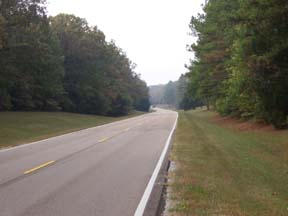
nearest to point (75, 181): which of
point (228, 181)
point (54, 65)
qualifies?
point (228, 181)

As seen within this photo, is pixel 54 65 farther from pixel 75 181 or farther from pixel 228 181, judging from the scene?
pixel 228 181

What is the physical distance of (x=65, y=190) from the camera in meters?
10.0

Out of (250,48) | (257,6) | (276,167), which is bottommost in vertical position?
(276,167)

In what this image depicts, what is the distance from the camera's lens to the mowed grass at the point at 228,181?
8.00 m

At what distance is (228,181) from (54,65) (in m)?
47.2

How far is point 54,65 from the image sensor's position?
55906 millimetres

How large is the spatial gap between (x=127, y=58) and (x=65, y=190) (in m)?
106

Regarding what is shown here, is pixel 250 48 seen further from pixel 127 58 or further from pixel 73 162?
pixel 127 58

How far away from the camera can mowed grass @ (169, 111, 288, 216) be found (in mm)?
8000

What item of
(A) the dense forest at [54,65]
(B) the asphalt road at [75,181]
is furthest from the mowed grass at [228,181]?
(A) the dense forest at [54,65]

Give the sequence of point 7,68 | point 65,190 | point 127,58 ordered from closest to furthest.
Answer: point 65,190
point 7,68
point 127,58

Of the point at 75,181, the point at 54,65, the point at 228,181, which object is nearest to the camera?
the point at 228,181

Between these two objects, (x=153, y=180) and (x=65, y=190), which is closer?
(x=65, y=190)

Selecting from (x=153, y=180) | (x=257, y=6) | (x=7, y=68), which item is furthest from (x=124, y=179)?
(x=7, y=68)
